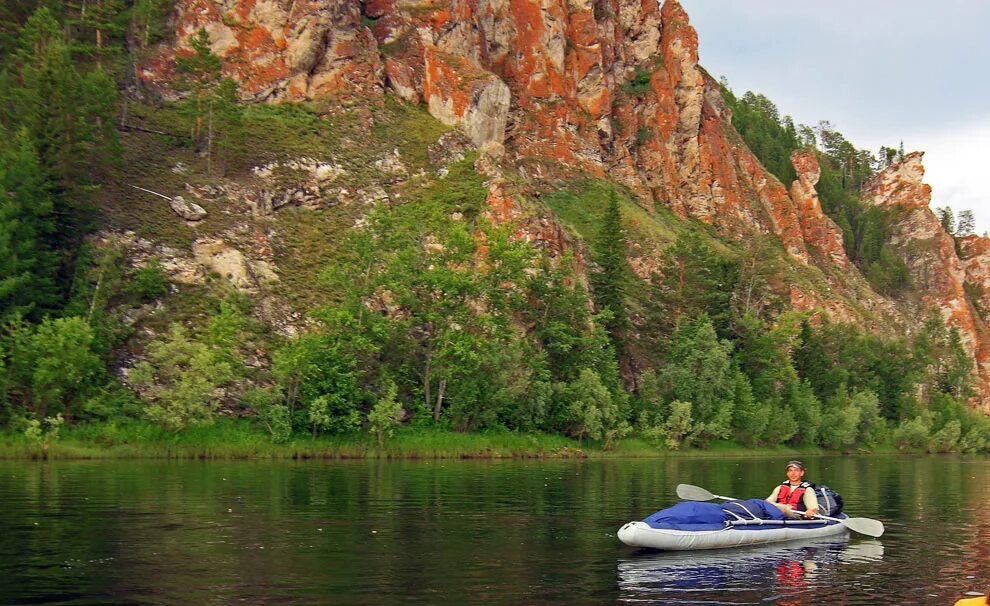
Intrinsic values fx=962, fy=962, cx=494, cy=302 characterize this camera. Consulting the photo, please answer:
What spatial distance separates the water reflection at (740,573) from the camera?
1931 centimetres

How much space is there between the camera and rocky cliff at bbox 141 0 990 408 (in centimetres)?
10600

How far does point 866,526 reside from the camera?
95.0ft

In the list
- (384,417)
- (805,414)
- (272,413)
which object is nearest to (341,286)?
(384,417)

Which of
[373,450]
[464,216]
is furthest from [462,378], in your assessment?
[464,216]

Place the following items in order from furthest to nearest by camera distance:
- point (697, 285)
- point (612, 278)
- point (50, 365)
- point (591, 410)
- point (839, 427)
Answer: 1. point (697, 285)
2. point (839, 427)
3. point (612, 278)
4. point (591, 410)
5. point (50, 365)

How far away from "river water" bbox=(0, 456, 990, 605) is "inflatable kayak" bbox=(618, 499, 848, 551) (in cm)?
37

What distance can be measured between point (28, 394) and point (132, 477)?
826 inches

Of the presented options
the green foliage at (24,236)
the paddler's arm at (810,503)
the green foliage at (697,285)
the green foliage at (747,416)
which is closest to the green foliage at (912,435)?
the green foliage at (747,416)

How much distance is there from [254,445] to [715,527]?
139 feet

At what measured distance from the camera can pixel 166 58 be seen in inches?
4001

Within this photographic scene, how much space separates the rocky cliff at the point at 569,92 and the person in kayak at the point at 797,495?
69.9 meters

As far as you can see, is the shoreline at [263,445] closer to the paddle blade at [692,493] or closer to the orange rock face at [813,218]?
the paddle blade at [692,493]

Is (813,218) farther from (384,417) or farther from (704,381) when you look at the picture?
(384,417)

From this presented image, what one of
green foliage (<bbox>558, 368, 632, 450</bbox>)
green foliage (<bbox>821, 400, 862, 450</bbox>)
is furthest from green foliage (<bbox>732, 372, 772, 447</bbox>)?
green foliage (<bbox>558, 368, 632, 450</bbox>)
